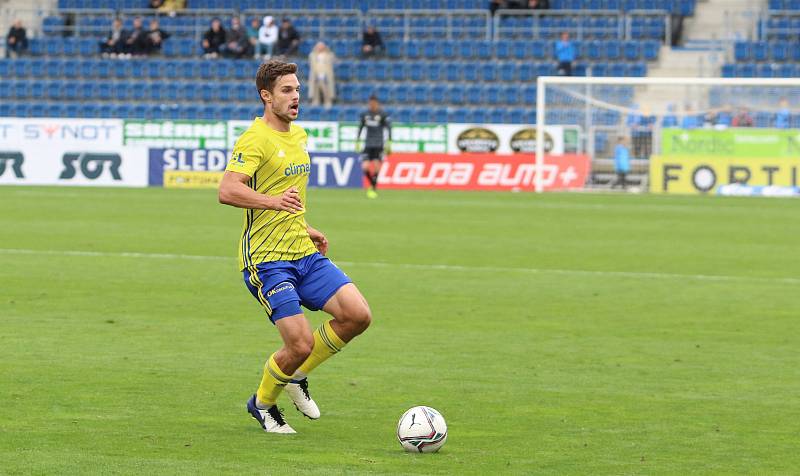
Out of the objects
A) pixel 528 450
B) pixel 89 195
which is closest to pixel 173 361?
pixel 528 450

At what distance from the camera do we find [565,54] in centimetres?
3797

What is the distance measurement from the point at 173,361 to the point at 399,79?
102 feet

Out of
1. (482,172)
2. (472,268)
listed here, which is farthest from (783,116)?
(472,268)

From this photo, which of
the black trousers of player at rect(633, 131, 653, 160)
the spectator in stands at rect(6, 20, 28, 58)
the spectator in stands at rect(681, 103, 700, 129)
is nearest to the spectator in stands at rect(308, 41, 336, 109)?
the spectator in stands at rect(6, 20, 28, 58)

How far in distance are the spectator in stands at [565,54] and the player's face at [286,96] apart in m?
31.0

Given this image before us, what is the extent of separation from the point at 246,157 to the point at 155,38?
116 ft

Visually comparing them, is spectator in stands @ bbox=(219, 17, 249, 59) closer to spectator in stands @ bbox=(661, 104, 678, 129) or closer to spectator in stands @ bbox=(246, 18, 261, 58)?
spectator in stands @ bbox=(246, 18, 261, 58)

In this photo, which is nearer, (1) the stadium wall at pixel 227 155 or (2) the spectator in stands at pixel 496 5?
(1) the stadium wall at pixel 227 155

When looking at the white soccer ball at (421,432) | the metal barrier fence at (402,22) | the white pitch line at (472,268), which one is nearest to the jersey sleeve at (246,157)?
the white soccer ball at (421,432)

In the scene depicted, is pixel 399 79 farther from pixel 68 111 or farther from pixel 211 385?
pixel 211 385

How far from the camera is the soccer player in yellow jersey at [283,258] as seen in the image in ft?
24.5

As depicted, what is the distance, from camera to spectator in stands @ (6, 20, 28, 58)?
42.5 metres

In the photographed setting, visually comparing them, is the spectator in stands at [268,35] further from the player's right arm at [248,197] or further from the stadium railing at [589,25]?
the player's right arm at [248,197]

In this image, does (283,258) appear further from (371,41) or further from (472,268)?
(371,41)
